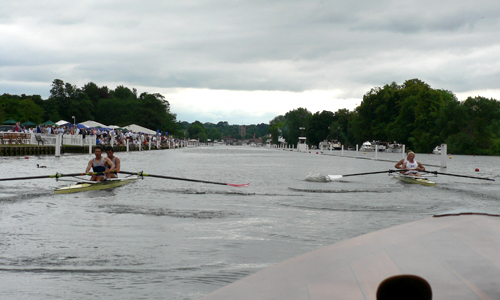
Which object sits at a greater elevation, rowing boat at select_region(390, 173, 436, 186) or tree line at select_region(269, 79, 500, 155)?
tree line at select_region(269, 79, 500, 155)

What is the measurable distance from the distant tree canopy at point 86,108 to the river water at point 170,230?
112135mm

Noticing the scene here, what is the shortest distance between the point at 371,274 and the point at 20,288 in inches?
169

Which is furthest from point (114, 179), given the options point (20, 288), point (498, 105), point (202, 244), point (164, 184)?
point (498, 105)

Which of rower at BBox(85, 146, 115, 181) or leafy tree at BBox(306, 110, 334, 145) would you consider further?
leafy tree at BBox(306, 110, 334, 145)

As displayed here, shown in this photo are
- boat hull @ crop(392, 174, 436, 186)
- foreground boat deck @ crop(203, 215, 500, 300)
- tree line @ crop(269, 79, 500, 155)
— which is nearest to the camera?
foreground boat deck @ crop(203, 215, 500, 300)

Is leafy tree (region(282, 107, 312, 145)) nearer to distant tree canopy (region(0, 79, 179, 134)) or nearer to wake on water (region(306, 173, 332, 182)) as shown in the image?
distant tree canopy (region(0, 79, 179, 134))

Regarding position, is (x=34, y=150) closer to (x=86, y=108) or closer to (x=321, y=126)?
(x=86, y=108)

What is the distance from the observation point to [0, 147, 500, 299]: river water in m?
5.98

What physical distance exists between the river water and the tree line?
74.6m

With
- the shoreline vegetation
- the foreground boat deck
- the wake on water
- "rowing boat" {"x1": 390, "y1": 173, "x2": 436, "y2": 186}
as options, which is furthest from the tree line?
the foreground boat deck

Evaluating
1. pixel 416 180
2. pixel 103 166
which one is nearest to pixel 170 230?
pixel 103 166

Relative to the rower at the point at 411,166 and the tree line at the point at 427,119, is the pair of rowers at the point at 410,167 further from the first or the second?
the tree line at the point at 427,119

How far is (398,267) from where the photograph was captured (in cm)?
274

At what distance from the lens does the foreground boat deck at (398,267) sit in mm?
2557
